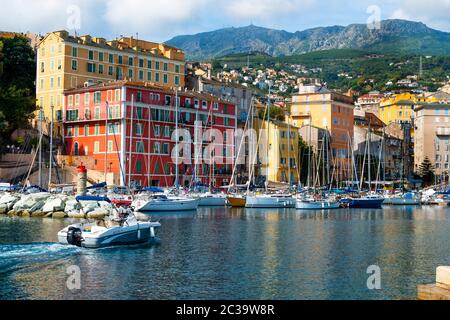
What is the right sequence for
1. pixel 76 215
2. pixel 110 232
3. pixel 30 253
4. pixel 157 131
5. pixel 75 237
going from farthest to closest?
1. pixel 157 131
2. pixel 76 215
3. pixel 110 232
4. pixel 75 237
5. pixel 30 253

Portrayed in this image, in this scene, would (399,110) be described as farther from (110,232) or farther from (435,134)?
(110,232)

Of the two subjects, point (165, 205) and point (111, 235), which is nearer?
point (111, 235)

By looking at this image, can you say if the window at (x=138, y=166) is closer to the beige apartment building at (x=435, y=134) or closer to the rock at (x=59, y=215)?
the rock at (x=59, y=215)

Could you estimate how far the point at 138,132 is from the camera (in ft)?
284

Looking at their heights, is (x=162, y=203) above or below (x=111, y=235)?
above

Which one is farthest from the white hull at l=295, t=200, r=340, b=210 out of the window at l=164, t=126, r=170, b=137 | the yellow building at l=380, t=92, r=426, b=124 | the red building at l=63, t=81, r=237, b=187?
the yellow building at l=380, t=92, r=426, b=124

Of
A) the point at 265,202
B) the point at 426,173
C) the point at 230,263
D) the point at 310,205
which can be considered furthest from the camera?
the point at 426,173

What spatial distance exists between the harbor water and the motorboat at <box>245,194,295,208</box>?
83.7ft

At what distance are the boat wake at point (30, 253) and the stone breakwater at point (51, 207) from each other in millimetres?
21599

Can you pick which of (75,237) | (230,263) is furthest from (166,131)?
(230,263)

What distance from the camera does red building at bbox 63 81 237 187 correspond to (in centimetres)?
8488

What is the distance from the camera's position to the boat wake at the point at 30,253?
31.7 meters

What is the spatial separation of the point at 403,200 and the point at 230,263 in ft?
233
